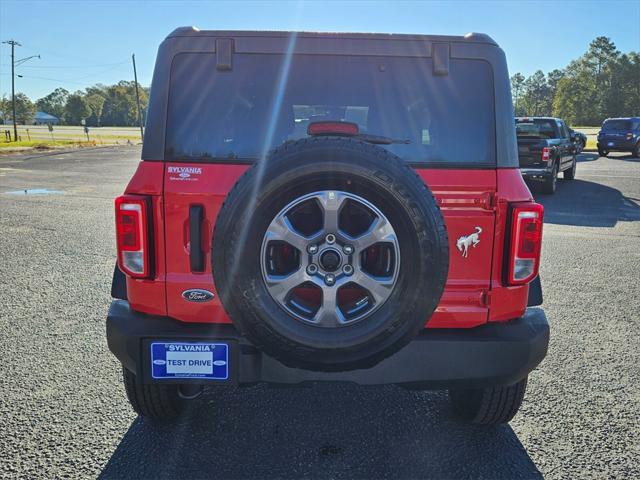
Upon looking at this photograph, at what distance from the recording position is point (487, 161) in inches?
95.3

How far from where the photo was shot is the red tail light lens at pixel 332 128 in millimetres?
2277

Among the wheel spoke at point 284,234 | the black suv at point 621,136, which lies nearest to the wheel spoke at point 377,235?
the wheel spoke at point 284,234

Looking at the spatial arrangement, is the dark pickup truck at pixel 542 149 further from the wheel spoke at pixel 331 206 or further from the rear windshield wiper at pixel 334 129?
the wheel spoke at pixel 331 206

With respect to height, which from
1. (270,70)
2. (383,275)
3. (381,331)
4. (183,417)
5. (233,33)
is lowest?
(183,417)

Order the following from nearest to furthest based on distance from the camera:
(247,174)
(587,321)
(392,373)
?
Result: (247,174)
(392,373)
(587,321)

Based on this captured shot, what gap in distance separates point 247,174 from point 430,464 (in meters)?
1.63

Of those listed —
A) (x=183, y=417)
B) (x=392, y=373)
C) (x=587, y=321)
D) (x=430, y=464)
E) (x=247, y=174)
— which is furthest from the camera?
(x=587, y=321)

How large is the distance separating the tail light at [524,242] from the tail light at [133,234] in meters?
1.64

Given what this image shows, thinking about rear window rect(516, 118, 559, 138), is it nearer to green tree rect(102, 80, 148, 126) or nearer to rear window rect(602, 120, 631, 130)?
rear window rect(602, 120, 631, 130)

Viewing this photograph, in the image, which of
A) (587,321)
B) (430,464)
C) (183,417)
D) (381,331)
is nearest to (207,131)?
(381,331)

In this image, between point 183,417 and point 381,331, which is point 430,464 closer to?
point 381,331

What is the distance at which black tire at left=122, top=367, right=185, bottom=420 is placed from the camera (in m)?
2.74

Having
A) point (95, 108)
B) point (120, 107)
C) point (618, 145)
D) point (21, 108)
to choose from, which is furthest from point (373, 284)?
point (120, 107)

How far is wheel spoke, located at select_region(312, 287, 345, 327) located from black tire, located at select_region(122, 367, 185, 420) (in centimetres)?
108
